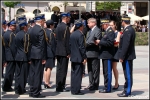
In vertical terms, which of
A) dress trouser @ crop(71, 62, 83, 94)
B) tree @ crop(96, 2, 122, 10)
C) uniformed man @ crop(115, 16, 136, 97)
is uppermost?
tree @ crop(96, 2, 122, 10)

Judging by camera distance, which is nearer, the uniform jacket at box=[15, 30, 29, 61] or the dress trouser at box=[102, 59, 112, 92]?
the uniform jacket at box=[15, 30, 29, 61]

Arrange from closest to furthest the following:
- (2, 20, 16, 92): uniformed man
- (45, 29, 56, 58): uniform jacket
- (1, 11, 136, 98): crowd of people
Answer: (1, 11, 136, 98): crowd of people, (2, 20, 16, 92): uniformed man, (45, 29, 56, 58): uniform jacket

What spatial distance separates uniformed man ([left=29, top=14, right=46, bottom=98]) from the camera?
9.99m

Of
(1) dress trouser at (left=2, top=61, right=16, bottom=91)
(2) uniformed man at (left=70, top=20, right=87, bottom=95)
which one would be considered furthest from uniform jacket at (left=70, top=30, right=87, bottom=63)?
(1) dress trouser at (left=2, top=61, right=16, bottom=91)

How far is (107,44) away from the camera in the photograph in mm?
10680

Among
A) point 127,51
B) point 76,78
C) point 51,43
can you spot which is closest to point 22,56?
point 51,43

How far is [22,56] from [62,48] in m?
1.19

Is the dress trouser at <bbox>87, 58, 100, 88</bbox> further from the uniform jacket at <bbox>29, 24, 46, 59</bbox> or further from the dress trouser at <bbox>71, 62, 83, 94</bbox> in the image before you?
the uniform jacket at <bbox>29, 24, 46, 59</bbox>

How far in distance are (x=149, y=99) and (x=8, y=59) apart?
13.5ft

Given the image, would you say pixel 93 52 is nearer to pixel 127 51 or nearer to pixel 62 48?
pixel 62 48

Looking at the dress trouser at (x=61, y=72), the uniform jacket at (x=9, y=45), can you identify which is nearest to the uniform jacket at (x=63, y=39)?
the dress trouser at (x=61, y=72)

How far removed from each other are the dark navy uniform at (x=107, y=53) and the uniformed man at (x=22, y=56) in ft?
6.73

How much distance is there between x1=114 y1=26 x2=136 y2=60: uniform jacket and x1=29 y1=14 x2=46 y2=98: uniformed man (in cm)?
199

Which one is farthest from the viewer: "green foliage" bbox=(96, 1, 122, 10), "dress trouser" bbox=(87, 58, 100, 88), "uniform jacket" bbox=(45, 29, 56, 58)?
"green foliage" bbox=(96, 1, 122, 10)
